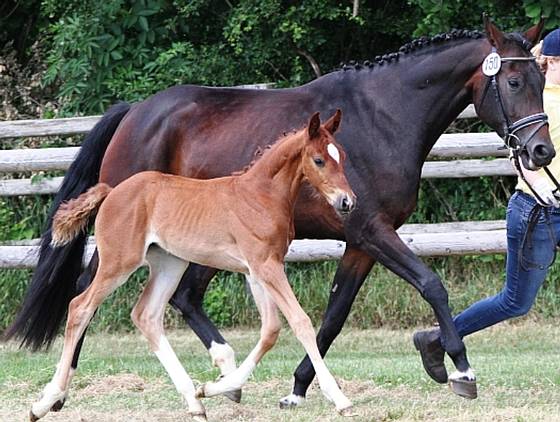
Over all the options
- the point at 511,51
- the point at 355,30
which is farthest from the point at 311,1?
the point at 511,51

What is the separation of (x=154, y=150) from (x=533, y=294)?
2.41 metres

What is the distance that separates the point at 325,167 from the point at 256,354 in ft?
3.04

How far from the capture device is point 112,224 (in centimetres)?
550

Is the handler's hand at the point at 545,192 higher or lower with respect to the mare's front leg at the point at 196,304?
higher

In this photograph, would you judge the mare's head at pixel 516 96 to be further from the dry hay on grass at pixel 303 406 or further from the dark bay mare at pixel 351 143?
the dry hay on grass at pixel 303 406

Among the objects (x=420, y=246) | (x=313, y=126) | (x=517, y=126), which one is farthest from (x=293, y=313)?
(x=420, y=246)

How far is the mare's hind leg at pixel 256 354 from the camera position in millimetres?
5336

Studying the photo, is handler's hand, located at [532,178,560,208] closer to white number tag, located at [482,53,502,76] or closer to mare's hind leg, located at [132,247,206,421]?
white number tag, located at [482,53,502,76]

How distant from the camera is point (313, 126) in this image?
5211 millimetres

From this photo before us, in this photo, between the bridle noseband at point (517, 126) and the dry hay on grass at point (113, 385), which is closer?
the bridle noseband at point (517, 126)

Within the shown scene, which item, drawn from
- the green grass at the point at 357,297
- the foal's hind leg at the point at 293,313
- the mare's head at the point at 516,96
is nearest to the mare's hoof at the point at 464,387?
the foal's hind leg at the point at 293,313

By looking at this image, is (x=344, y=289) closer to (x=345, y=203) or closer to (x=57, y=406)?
(x=345, y=203)

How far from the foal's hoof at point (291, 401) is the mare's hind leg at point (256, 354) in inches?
29.6

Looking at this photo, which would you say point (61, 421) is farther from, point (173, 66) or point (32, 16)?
point (32, 16)
